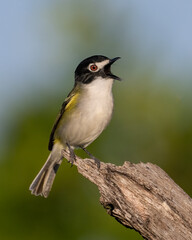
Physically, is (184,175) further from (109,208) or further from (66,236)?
(109,208)

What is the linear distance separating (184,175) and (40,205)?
3.13 metres

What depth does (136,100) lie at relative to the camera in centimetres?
1512

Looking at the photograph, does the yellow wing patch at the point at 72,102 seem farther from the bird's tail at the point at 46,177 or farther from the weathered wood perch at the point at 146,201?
the weathered wood perch at the point at 146,201

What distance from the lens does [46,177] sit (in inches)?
480

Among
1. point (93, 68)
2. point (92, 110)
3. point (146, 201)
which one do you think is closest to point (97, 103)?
point (92, 110)

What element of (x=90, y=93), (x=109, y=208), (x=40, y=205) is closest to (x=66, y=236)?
(x=40, y=205)

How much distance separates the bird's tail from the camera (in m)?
12.1

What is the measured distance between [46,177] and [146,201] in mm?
4050

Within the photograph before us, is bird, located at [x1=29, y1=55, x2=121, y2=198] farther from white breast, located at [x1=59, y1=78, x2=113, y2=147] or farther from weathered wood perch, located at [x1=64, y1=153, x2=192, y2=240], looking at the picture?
weathered wood perch, located at [x1=64, y1=153, x2=192, y2=240]

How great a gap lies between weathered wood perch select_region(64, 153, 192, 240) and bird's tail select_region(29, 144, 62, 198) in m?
3.22

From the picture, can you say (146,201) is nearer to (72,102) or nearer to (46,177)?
(72,102)

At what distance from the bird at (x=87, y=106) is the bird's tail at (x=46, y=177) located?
387 millimetres

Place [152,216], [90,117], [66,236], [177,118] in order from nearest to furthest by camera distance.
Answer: [152,216]
[90,117]
[66,236]
[177,118]

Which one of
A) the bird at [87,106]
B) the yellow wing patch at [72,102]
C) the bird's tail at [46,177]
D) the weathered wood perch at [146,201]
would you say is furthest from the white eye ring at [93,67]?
the weathered wood perch at [146,201]
